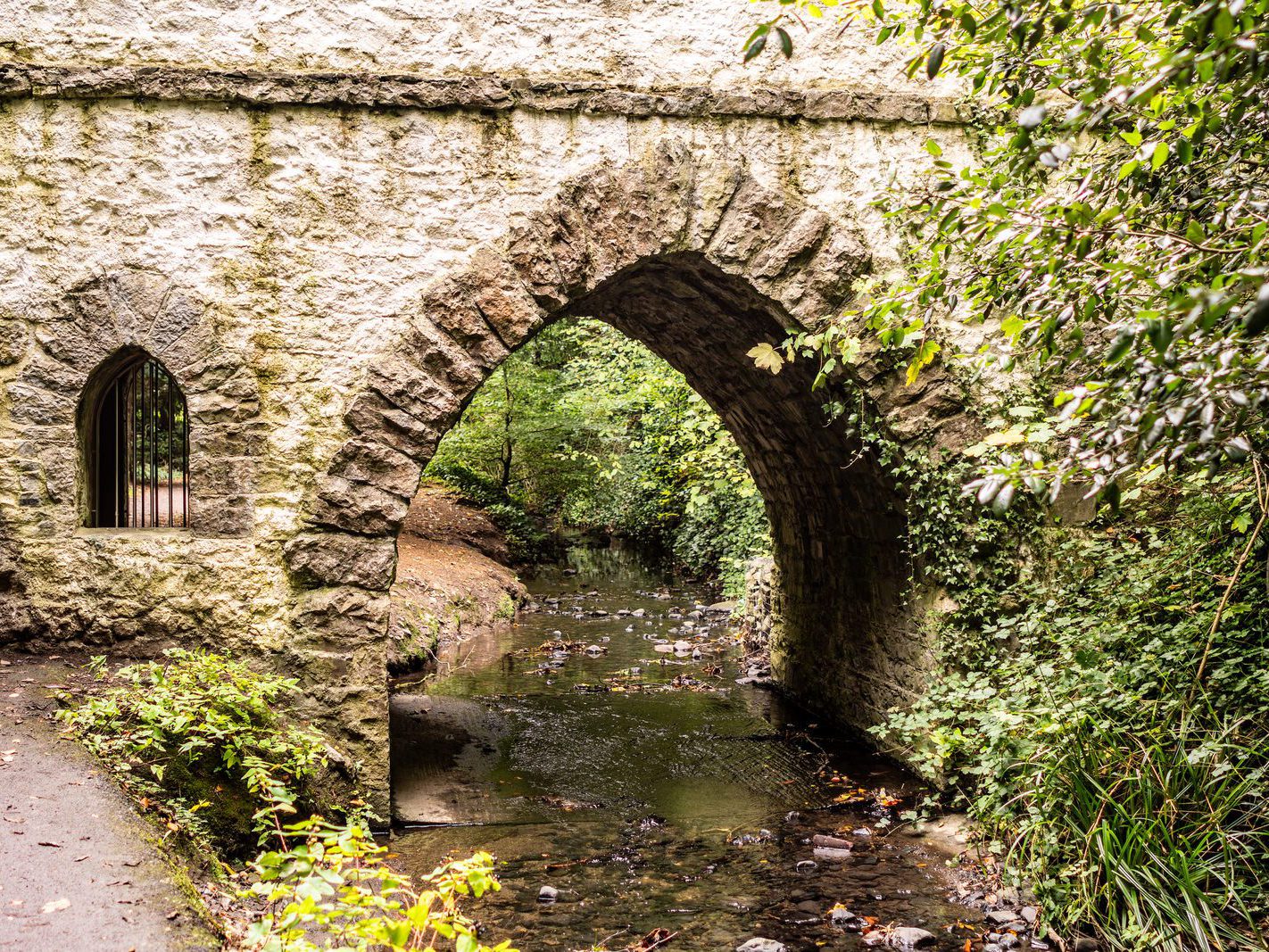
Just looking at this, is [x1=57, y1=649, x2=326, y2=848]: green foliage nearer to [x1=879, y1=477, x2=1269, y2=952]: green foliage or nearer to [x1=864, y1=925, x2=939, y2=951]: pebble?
[x1=864, y1=925, x2=939, y2=951]: pebble

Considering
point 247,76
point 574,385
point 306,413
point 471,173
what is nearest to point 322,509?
point 306,413

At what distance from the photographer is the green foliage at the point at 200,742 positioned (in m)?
3.97

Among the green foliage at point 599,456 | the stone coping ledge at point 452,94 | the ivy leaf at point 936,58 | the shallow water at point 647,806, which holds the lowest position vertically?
the shallow water at point 647,806

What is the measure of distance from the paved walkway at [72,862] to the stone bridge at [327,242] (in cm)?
117

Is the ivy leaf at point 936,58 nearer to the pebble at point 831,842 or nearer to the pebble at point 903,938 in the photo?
the pebble at point 903,938

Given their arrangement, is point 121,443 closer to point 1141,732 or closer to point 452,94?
point 452,94

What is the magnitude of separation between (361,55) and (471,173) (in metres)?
0.86

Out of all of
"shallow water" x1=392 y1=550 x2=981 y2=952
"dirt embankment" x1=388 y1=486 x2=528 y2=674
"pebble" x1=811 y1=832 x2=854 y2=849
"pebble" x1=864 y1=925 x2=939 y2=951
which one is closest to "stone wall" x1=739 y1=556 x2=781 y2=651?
"shallow water" x1=392 y1=550 x2=981 y2=952

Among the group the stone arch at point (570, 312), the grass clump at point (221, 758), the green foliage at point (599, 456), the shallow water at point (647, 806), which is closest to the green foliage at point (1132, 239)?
the stone arch at point (570, 312)

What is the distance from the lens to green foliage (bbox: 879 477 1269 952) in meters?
3.50

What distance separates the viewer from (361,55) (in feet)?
16.8

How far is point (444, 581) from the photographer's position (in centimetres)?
1168

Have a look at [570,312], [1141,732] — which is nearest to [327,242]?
[570,312]

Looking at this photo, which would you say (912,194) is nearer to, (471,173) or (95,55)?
(471,173)
